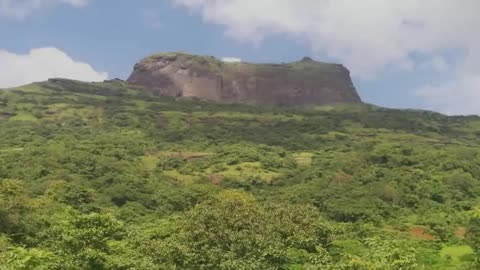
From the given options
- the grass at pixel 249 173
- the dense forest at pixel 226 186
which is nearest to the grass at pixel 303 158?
the dense forest at pixel 226 186

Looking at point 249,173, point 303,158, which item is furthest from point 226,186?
point 303,158

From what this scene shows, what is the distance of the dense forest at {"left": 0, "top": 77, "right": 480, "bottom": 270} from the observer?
3769 centimetres

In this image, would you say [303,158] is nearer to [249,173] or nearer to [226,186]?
[249,173]

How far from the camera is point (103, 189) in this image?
9606 cm

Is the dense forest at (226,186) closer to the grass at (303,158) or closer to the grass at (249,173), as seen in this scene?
the grass at (249,173)

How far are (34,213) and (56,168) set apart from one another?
49.0 metres

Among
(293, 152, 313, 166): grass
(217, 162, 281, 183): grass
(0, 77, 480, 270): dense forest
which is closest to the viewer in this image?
(0, 77, 480, 270): dense forest

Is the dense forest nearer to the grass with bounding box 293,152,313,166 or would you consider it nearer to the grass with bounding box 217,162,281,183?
the grass with bounding box 217,162,281,183

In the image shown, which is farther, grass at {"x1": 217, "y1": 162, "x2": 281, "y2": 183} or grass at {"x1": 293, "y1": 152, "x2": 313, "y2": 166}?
grass at {"x1": 293, "y1": 152, "x2": 313, "y2": 166}

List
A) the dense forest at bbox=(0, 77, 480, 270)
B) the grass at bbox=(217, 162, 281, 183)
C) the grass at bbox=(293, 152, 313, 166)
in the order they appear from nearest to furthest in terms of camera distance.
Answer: the dense forest at bbox=(0, 77, 480, 270) → the grass at bbox=(217, 162, 281, 183) → the grass at bbox=(293, 152, 313, 166)

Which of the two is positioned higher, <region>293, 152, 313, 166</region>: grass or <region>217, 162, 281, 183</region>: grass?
<region>293, 152, 313, 166</region>: grass

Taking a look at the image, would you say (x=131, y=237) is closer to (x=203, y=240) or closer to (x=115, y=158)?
(x=203, y=240)

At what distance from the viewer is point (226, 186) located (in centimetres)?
10450

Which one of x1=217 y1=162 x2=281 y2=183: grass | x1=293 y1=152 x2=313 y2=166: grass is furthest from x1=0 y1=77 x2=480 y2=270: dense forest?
x1=293 y1=152 x2=313 y2=166: grass
